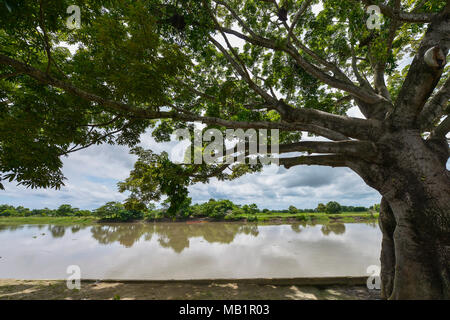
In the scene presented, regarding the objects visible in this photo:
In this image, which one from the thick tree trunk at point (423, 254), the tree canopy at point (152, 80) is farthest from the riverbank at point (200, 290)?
the tree canopy at point (152, 80)

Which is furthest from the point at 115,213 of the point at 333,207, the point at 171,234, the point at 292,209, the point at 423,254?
the point at 333,207

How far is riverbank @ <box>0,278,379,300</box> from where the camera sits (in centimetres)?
353

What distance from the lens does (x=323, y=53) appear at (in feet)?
18.0

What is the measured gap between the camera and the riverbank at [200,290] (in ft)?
11.6

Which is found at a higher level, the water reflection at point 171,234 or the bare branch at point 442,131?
the bare branch at point 442,131

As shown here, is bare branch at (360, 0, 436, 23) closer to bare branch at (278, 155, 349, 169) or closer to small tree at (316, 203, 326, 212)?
bare branch at (278, 155, 349, 169)

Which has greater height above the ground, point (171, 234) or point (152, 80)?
point (152, 80)

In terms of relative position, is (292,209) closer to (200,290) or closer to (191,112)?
(200,290)

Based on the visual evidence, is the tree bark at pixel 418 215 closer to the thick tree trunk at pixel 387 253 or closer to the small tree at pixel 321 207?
the thick tree trunk at pixel 387 253

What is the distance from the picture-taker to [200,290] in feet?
12.6

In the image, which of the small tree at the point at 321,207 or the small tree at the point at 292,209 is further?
the small tree at the point at 321,207

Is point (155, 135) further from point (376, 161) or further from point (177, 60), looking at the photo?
point (376, 161)

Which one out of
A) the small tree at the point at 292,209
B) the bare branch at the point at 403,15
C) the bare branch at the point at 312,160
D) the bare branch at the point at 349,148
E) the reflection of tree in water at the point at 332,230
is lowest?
the small tree at the point at 292,209

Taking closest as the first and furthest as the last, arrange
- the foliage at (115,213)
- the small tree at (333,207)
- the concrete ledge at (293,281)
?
the concrete ledge at (293,281)
the foliage at (115,213)
the small tree at (333,207)
